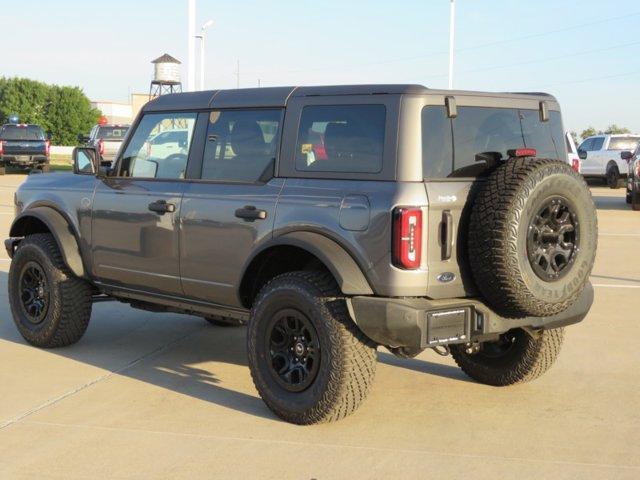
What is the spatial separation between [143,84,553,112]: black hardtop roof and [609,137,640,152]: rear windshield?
82.5 feet

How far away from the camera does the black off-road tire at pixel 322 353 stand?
5195 mm

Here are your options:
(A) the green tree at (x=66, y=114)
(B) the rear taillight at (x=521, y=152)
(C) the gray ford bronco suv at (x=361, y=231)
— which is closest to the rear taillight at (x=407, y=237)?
(C) the gray ford bronco suv at (x=361, y=231)

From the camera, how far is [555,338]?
6199 millimetres

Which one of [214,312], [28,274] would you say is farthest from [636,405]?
[28,274]

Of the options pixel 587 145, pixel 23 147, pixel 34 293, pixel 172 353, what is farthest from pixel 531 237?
pixel 23 147

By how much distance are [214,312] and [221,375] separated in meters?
0.60

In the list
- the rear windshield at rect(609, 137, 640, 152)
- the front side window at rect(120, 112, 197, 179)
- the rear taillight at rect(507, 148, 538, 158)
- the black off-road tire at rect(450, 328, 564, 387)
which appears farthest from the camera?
the rear windshield at rect(609, 137, 640, 152)

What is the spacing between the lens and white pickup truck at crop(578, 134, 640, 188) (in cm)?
2970

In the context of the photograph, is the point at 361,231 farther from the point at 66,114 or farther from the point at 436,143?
the point at 66,114

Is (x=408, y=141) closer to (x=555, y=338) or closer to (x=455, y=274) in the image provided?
(x=455, y=274)

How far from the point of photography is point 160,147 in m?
6.70

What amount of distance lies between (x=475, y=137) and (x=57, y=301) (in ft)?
11.2

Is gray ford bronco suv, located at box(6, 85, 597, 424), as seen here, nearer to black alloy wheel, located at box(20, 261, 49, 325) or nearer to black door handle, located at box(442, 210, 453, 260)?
black door handle, located at box(442, 210, 453, 260)

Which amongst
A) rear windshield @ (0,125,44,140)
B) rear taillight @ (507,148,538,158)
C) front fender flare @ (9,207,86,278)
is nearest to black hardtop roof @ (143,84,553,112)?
rear taillight @ (507,148,538,158)
